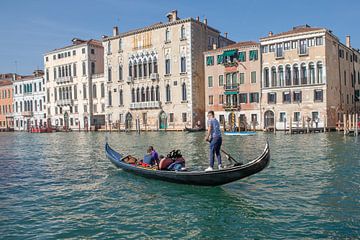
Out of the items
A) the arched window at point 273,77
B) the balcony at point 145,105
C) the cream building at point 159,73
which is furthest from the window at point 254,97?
the balcony at point 145,105

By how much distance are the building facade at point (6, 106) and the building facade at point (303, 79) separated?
40.6 meters

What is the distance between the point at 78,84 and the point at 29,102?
1242cm

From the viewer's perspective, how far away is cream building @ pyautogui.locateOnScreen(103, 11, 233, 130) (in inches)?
1553

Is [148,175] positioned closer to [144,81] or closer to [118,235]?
[118,235]

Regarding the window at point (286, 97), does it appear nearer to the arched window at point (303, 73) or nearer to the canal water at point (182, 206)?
the arched window at point (303, 73)

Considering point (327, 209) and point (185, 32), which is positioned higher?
point (185, 32)

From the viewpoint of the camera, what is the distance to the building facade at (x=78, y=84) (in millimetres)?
47594

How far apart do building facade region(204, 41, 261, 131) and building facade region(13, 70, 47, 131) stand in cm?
2674

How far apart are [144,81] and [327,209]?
120 ft

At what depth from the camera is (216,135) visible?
916 cm

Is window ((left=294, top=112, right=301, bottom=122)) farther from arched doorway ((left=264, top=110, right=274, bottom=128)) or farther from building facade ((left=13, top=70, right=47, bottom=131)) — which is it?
building facade ((left=13, top=70, right=47, bottom=131))

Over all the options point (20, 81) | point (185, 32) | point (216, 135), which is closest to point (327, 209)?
point (216, 135)

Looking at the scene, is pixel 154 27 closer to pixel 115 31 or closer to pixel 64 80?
pixel 115 31

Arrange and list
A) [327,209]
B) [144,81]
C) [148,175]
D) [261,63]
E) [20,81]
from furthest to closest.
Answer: [20,81] → [144,81] → [261,63] → [148,175] → [327,209]
